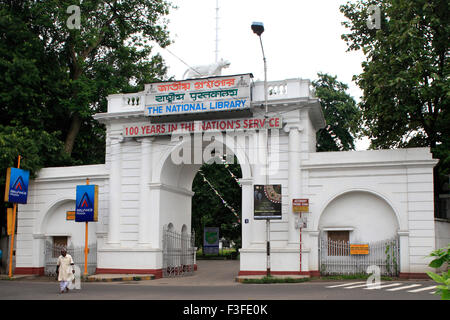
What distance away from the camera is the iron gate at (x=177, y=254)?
24078 millimetres

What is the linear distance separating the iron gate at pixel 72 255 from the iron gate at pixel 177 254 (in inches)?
139

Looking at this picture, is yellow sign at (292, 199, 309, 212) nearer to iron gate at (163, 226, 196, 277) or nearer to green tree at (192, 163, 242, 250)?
iron gate at (163, 226, 196, 277)

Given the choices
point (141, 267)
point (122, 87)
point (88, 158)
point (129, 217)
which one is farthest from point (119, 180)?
point (88, 158)

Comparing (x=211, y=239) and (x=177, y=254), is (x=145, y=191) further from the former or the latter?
(x=211, y=239)

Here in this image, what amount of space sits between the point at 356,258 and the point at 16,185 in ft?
51.0

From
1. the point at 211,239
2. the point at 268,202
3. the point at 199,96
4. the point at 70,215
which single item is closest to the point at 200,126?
the point at 199,96

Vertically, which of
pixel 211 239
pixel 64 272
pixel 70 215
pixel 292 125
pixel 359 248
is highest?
pixel 292 125

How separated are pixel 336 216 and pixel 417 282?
4305 mm

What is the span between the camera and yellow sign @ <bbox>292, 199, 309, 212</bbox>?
20859 millimetres

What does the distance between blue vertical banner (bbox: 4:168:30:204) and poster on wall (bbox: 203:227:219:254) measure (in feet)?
60.3

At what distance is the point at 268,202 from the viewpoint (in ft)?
67.3

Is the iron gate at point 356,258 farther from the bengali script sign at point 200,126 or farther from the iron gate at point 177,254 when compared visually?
the iron gate at point 177,254

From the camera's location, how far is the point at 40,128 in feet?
93.2

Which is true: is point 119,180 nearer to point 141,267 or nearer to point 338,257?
point 141,267
